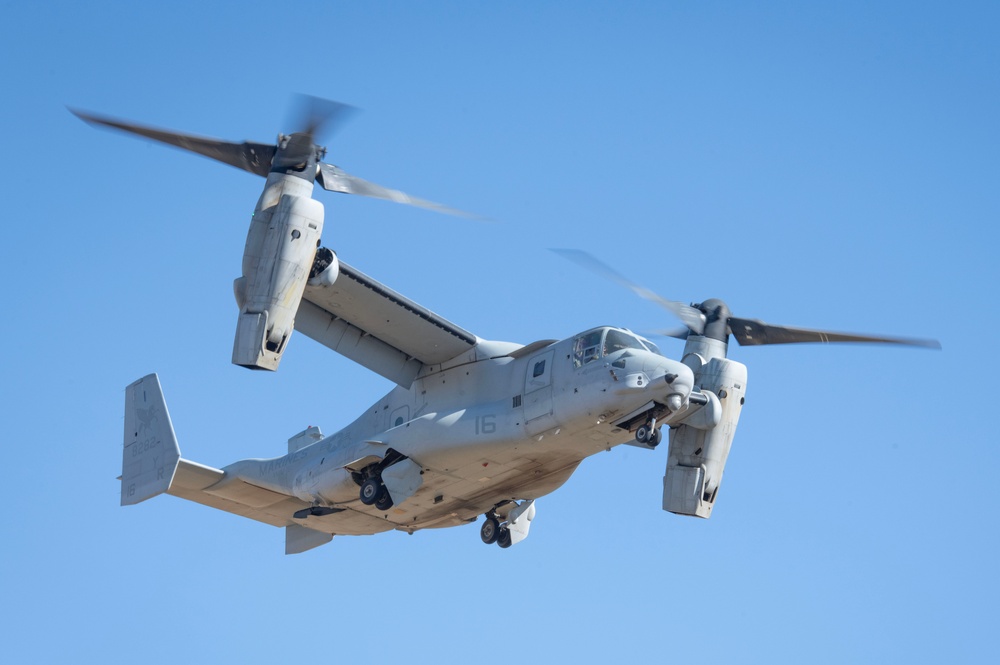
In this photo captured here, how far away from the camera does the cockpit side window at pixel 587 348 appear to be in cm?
2561

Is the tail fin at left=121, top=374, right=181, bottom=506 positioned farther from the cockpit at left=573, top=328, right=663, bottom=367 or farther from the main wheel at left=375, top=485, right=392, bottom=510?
the cockpit at left=573, top=328, right=663, bottom=367

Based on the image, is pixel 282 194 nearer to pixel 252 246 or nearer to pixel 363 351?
pixel 252 246

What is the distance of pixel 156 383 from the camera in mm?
31109

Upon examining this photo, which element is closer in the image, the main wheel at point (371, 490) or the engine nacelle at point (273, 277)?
the engine nacelle at point (273, 277)

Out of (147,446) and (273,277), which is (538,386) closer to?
(273,277)

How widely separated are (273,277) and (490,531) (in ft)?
27.3

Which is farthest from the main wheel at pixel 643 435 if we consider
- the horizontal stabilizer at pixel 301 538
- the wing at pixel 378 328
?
the horizontal stabilizer at pixel 301 538

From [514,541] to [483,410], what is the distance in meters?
4.45

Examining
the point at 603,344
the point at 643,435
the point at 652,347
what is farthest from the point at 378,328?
the point at 643,435

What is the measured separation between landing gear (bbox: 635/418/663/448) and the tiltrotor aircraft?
0.02 meters

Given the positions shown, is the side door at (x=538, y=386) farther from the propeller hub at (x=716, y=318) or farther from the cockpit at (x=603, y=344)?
the propeller hub at (x=716, y=318)

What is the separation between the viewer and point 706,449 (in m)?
28.8

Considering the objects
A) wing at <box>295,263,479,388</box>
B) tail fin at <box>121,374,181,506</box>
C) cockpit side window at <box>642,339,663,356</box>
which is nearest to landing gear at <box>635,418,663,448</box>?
cockpit side window at <box>642,339,663,356</box>

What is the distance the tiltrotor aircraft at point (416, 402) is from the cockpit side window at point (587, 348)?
0.08 feet
